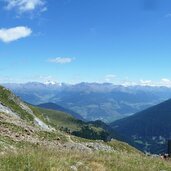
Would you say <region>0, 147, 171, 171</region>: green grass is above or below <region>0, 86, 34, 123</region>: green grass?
below

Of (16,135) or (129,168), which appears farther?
(16,135)

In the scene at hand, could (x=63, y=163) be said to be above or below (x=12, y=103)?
below

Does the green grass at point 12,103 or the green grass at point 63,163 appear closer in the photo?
the green grass at point 63,163

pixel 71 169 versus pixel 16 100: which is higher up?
pixel 16 100

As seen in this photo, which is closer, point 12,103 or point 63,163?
point 63,163

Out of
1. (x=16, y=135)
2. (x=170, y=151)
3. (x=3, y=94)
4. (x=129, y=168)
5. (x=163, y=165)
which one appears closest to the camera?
(x=129, y=168)

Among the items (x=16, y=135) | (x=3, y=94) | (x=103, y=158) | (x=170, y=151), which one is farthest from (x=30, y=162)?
(x=3, y=94)

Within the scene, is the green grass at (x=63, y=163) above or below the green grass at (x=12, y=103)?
below

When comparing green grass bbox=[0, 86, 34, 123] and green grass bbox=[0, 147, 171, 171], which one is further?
green grass bbox=[0, 86, 34, 123]

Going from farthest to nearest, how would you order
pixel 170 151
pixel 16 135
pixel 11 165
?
pixel 16 135
pixel 170 151
pixel 11 165

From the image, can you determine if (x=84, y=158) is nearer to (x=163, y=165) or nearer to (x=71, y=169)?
(x=71, y=169)

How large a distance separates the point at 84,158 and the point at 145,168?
2.80m

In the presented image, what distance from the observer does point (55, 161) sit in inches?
593

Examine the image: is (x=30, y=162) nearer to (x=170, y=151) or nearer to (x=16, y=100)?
(x=170, y=151)
